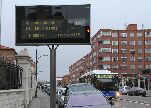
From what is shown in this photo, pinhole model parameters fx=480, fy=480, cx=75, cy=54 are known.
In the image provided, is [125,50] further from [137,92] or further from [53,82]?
[53,82]

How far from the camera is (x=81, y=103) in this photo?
17938 millimetres

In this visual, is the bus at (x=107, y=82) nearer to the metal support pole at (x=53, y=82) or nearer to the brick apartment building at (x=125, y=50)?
the metal support pole at (x=53, y=82)

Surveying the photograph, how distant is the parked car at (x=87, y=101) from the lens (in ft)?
57.7

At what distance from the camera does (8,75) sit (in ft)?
68.1

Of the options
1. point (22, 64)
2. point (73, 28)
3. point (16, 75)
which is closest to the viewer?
point (73, 28)

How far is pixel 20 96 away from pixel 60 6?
19.8ft

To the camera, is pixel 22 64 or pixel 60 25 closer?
pixel 60 25

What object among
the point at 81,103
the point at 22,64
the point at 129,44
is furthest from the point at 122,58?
the point at 81,103

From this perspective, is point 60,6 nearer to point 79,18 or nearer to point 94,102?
point 79,18

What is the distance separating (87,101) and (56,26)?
377cm

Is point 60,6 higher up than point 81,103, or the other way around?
point 60,6

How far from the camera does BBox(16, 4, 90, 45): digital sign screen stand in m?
20.0

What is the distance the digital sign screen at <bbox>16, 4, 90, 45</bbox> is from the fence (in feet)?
4.27

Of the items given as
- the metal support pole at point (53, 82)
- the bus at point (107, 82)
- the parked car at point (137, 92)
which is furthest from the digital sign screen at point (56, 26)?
the parked car at point (137, 92)
